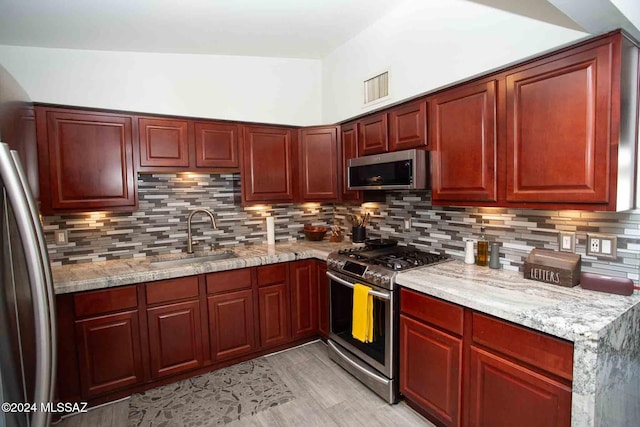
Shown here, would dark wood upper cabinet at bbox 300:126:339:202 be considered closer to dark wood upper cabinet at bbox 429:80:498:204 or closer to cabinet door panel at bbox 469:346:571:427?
dark wood upper cabinet at bbox 429:80:498:204

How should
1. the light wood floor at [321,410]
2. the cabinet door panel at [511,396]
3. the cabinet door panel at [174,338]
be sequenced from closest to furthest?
the cabinet door panel at [511,396], the light wood floor at [321,410], the cabinet door panel at [174,338]

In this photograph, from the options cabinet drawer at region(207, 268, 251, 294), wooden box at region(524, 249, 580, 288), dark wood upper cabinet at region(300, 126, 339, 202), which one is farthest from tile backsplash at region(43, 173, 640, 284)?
cabinet drawer at region(207, 268, 251, 294)

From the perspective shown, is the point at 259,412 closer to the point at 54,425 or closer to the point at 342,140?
the point at 54,425

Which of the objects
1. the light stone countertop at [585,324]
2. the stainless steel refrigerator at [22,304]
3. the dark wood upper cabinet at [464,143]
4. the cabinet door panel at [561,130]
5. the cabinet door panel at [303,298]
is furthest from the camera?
the cabinet door panel at [303,298]

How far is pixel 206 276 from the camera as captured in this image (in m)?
2.55

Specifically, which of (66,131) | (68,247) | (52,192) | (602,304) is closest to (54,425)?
(68,247)

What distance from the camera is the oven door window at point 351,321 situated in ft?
7.37

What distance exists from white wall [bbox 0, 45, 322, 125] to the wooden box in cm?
228

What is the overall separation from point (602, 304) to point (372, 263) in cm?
124

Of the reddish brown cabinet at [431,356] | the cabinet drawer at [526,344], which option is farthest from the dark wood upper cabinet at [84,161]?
the cabinet drawer at [526,344]

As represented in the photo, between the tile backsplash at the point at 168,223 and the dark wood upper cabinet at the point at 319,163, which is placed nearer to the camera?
the tile backsplash at the point at 168,223

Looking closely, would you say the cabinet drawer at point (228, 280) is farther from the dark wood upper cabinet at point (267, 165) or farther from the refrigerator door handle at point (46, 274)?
the refrigerator door handle at point (46, 274)

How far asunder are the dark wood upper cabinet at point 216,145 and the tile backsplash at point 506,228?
1411 mm

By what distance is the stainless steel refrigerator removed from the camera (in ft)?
2.88
